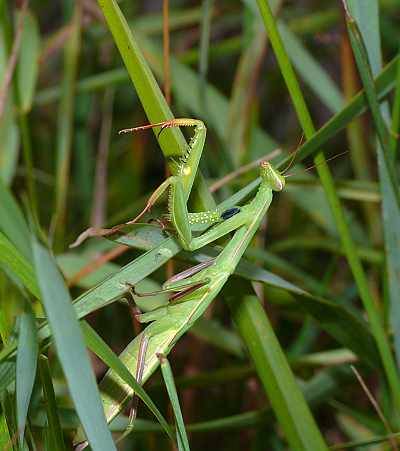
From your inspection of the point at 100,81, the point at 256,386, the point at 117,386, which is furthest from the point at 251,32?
the point at 117,386

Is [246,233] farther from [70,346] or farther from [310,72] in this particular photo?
[310,72]

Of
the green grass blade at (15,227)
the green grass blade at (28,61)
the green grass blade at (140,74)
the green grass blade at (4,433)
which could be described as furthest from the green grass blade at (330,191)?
the green grass blade at (28,61)

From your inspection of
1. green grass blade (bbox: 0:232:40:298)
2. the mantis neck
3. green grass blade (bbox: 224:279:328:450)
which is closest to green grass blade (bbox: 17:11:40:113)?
the mantis neck

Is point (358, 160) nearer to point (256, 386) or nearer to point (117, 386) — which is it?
point (256, 386)

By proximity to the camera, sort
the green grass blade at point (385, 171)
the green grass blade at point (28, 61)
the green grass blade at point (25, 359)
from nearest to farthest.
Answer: the green grass blade at point (25, 359)
the green grass blade at point (385, 171)
the green grass blade at point (28, 61)

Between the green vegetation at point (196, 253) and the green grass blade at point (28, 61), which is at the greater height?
the green grass blade at point (28, 61)

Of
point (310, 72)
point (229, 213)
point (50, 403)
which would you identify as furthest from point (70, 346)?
point (310, 72)

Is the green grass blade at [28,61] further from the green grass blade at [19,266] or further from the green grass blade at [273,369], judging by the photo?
Answer: the green grass blade at [19,266]
